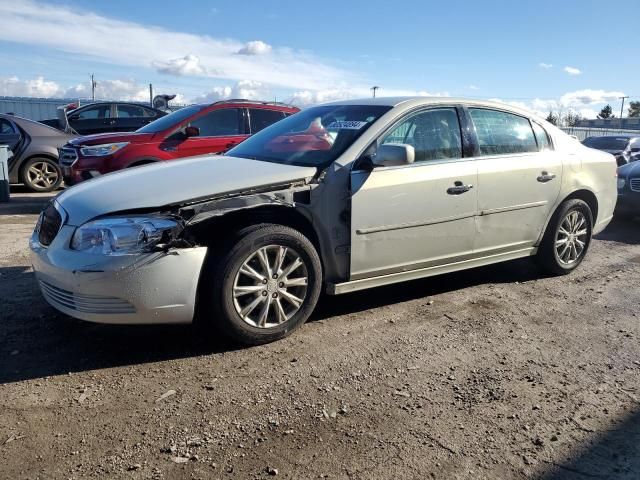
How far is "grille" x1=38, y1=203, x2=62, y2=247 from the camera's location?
3.66 m

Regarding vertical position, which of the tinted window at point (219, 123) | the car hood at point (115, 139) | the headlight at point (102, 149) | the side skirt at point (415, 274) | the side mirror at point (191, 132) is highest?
the tinted window at point (219, 123)

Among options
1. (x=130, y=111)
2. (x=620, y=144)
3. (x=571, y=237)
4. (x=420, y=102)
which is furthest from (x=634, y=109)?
(x=420, y=102)

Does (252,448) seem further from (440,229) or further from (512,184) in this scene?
(512,184)

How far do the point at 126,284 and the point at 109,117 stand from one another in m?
12.0

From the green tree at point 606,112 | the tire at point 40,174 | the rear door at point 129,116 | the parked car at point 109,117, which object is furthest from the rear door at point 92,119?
the green tree at point 606,112

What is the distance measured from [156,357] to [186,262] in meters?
0.67

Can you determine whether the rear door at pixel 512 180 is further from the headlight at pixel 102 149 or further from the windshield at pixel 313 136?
the headlight at pixel 102 149

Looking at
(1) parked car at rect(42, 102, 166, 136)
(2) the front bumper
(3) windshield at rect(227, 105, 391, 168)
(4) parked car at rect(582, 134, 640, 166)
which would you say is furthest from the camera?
(4) parked car at rect(582, 134, 640, 166)

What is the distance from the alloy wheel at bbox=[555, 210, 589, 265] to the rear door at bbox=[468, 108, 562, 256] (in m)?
0.32

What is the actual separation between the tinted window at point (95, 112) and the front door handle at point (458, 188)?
11.9 m

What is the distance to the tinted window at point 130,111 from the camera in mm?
14055

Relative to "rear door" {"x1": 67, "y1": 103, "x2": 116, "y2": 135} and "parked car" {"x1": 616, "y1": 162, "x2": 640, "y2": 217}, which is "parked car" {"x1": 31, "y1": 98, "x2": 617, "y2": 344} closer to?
"parked car" {"x1": 616, "y1": 162, "x2": 640, "y2": 217}

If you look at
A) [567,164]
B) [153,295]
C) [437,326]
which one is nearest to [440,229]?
[437,326]

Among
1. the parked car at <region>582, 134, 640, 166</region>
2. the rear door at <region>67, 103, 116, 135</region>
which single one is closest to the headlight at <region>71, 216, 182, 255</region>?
the rear door at <region>67, 103, 116, 135</region>
